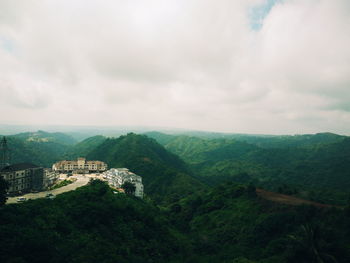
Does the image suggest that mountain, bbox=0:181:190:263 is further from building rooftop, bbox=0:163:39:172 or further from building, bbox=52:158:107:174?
building, bbox=52:158:107:174

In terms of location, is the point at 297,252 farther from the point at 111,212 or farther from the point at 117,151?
the point at 117,151

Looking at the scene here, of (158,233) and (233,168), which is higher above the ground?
(158,233)

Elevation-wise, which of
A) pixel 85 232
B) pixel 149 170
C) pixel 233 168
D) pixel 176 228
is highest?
pixel 85 232

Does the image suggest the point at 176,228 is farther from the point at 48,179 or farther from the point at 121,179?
the point at 48,179

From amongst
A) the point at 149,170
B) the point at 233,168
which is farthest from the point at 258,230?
the point at 233,168

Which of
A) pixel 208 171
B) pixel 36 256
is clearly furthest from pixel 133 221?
pixel 208 171

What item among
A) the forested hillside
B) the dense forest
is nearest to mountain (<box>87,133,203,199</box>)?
the dense forest
